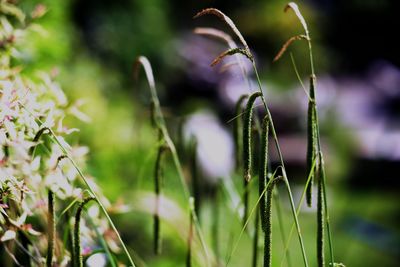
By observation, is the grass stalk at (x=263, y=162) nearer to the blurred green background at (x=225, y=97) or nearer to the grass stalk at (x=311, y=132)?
the grass stalk at (x=311, y=132)

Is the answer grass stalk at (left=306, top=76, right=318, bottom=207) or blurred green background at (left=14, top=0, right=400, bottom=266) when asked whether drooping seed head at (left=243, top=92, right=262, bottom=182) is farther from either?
blurred green background at (left=14, top=0, right=400, bottom=266)

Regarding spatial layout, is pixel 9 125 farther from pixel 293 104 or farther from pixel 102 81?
pixel 293 104

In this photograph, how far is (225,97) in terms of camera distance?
22.0 ft

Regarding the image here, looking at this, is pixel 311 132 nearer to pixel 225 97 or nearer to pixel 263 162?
pixel 263 162

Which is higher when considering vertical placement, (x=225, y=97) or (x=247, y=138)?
(x=225, y=97)

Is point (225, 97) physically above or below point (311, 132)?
above

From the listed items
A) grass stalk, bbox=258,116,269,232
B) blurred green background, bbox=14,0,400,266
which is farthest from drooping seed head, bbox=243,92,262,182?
blurred green background, bbox=14,0,400,266

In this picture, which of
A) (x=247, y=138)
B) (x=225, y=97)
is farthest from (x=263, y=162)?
(x=225, y=97)

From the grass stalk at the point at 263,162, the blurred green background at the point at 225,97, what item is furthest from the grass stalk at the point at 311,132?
the blurred green background at the point at 225,97

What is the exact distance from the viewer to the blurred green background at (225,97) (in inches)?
110

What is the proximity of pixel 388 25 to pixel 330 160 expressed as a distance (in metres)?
Answer: 4.65

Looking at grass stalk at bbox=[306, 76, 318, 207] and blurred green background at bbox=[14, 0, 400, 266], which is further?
blurred green background at bbox=[14, 0, 400, 266]

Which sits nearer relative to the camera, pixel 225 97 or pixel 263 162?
pixel 263 162

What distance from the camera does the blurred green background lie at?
2.81 meters
